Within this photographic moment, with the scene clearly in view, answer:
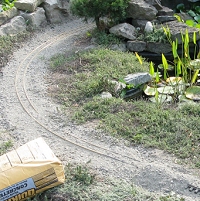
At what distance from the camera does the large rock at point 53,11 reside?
8906 millimetres

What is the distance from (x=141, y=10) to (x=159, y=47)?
2.58 feet

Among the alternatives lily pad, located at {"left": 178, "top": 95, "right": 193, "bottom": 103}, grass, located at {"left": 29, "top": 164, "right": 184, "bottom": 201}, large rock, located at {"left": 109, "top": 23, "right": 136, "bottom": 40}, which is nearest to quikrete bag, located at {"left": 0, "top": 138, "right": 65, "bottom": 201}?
grass, located at {"left": 29, "top": 164, "right": 184, "bottom": 201}

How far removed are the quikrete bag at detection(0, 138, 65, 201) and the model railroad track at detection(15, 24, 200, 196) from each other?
0.80 meters

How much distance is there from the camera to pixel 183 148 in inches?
197

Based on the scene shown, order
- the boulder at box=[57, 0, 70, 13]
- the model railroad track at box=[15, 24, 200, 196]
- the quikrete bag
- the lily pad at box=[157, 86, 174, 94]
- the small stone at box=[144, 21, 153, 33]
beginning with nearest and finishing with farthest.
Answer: the quikrete bag
the model railroad track at box=[15, 24, 200, 196]
the lily pad at box=[157, 86, 174, 94]
the small stone at box=[144, 21, 153, 33]
the boulder at box=[57, 0, 70, 13]

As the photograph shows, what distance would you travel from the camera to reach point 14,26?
825 centimetres

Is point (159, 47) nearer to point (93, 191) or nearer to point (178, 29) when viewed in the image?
point (178, 29)

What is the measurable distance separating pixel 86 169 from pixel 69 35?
4320 millimetres

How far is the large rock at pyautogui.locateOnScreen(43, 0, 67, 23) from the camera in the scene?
8906 mm

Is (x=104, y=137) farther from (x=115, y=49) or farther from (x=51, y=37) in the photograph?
(x=51, y=37)

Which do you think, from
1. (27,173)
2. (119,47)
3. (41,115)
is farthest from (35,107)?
(119,47)

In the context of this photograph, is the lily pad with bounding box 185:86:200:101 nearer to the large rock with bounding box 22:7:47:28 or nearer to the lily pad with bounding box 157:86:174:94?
the lily pad with bounding box 157:86:174:94

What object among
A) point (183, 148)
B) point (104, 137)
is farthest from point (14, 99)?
point (183, 148)

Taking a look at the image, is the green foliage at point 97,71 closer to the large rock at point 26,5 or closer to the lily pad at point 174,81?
the lily pad at point 174,81
